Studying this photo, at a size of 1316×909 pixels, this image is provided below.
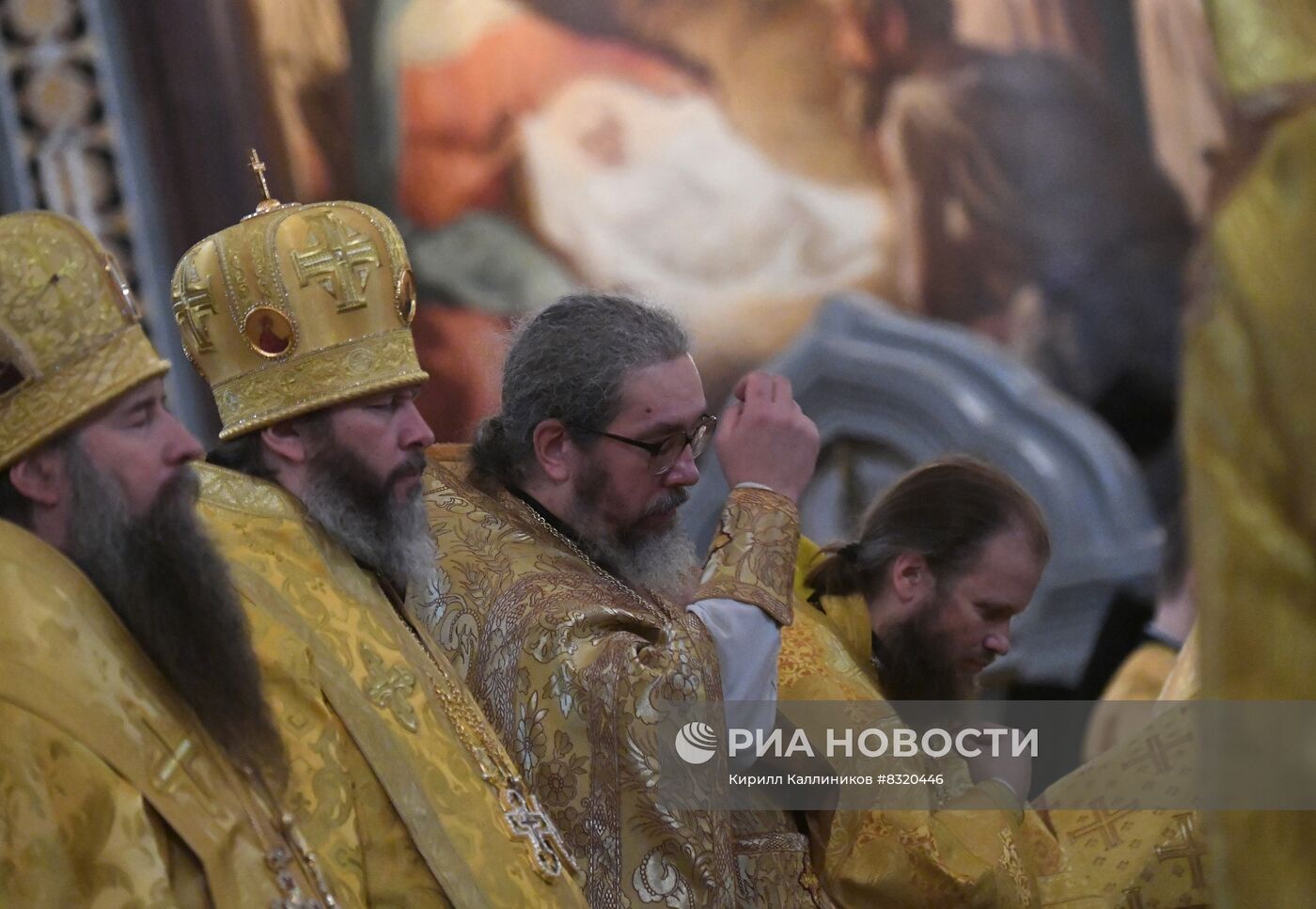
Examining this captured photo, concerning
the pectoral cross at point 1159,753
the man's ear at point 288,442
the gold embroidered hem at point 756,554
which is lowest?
the pectoral cross at point 1159,753

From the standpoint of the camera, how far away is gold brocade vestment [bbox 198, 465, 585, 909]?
2.79m

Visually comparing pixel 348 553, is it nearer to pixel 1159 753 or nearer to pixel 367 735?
pixel 367 735

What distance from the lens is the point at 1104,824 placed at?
4.07 metres

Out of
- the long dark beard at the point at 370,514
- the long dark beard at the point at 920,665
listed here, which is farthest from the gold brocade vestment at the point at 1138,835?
→ the long dark beard at the point at 370,514

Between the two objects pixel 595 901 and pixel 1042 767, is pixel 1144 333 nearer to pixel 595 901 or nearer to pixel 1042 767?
pixel 1042 767

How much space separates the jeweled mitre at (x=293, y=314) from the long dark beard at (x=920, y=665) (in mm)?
1279

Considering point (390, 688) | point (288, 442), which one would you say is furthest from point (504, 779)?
point (288, 442)

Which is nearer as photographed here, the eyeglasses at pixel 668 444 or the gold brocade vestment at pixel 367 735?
the gold brocade vestment at pixel 367 735

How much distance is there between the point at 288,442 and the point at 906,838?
4.43 feet

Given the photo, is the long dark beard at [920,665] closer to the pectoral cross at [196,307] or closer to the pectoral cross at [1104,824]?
→ the pectoral cross at [1104,824]

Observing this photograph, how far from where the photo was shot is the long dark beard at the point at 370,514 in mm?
3133

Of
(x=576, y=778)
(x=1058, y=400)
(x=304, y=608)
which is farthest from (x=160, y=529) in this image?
(x=1058, y=400)

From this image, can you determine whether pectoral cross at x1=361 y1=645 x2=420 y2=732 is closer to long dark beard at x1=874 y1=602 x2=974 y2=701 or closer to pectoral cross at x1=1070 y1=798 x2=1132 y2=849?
long dark beard at x1=874 y1=602 x2=974 y2=701

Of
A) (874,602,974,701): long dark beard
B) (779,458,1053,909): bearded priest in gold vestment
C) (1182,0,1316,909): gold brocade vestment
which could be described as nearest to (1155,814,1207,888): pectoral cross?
(779,458,1053,909): bearded priest in gold vestment
